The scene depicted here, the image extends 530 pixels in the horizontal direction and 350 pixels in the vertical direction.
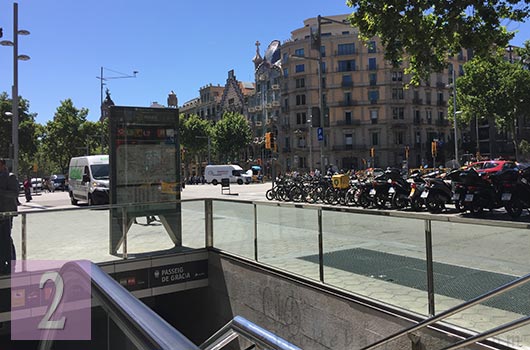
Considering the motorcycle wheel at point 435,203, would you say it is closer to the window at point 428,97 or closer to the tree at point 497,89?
the tree at point 497,89

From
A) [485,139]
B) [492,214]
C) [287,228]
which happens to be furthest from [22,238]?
[485,139]

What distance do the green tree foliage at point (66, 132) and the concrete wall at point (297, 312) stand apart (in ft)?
228

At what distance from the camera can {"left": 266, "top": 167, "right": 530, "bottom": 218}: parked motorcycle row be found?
42.8 feet

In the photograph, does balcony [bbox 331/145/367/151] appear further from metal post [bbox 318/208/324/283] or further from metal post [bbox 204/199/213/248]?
metal post [bbox 318/208/324/283]

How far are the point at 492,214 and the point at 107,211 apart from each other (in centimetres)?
1177

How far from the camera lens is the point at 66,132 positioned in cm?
7100

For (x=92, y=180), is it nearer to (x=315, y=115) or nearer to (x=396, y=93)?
(x=315, y=115)

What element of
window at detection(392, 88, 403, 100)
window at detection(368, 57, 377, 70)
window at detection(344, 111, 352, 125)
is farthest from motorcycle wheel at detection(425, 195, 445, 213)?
window at detection(368, 57, 377, 70)

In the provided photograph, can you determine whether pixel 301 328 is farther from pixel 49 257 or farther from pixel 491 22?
pixel 491 22

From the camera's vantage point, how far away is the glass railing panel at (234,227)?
307 inches

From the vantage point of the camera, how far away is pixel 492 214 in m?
14.1

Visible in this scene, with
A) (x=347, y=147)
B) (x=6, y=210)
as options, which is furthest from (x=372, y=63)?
(x=6, y=210)

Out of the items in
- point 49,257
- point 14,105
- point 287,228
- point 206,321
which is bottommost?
point 206,321

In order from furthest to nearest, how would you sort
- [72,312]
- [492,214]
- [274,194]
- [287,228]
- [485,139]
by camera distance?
1. [485,139]
2. [274,194]
3. [492,214]
4. [287,228]
5. [72,312]
